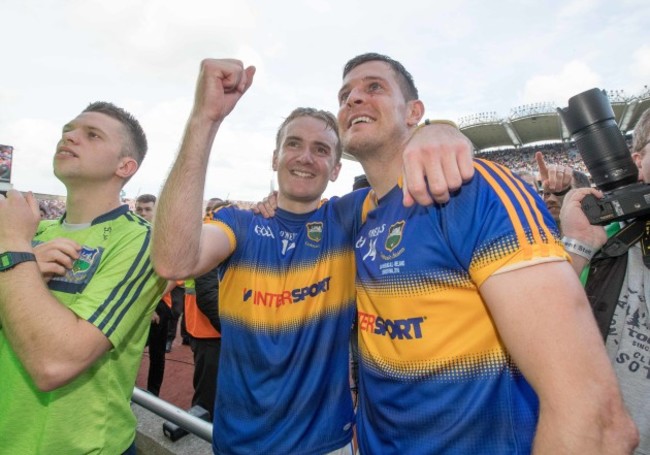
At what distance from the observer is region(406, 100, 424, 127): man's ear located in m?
1.96

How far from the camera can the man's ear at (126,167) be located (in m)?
2.12

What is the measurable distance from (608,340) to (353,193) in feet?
4.23

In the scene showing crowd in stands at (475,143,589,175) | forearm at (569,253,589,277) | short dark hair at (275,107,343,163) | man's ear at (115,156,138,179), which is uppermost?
crowd in stands at (475,143,589,175)

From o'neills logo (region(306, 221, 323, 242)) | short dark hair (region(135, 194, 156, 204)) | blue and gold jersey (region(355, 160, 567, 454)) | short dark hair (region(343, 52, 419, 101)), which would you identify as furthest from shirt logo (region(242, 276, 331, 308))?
short dark hair (region(135, 194, 156, 204))

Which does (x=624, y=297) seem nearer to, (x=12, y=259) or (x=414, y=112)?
(x=414, y=112)

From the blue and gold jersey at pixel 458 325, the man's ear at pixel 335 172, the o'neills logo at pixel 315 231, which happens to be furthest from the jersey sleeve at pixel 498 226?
the man's ear at pixel 335 172

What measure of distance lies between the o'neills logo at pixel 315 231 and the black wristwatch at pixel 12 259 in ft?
3.83

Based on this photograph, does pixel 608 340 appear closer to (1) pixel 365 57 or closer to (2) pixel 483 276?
(2) pixel 483 276

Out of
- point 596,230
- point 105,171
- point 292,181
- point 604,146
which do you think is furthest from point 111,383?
point 604,146

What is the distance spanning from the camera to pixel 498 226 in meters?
0.99

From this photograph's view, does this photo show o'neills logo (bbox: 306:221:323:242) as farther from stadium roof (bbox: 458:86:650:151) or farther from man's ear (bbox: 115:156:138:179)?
stadium roof (bbox: 458:86:650:151)

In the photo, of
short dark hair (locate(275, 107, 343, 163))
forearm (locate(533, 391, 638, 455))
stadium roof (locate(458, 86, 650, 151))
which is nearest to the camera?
forearm (locate(533, 391, 638, 455))

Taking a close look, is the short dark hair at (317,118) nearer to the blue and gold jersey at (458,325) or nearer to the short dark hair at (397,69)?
the short dark hair at (397,69)

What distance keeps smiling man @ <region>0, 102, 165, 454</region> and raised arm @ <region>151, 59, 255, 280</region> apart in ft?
0.93
